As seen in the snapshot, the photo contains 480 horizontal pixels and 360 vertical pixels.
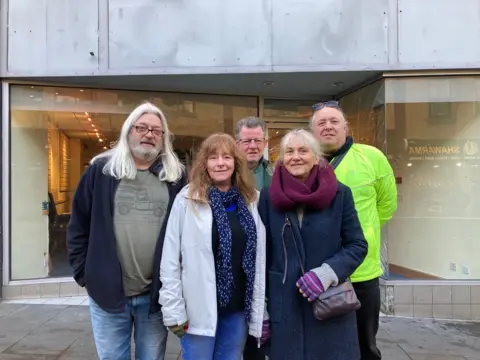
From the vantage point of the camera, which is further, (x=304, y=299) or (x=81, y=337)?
(x=81, y=337)

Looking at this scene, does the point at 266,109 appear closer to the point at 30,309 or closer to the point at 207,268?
the point at 30,309

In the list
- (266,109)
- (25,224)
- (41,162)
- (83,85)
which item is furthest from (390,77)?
(25,224)

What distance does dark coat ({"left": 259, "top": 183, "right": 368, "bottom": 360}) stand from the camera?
234 cm

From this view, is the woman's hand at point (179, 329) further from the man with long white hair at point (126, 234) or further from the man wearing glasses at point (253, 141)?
the man wearing glasses at point (253, 141)

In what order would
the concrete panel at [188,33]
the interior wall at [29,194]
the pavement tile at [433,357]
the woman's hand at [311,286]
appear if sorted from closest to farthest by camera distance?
the woman's hand at [311,286] → the pavement tile at [433,357] → the concrete panel at [188,33] → the interior wall at [29,194]

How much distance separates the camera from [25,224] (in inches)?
247

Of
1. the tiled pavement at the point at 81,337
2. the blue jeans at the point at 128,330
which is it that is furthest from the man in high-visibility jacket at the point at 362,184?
the tiled pavement at the point at 81,337

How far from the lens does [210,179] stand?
2.52 m

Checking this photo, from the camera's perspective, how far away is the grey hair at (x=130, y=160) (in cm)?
256

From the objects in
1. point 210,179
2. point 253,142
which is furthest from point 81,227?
point 253,142

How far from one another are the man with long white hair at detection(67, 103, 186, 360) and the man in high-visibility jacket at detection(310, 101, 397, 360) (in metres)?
1.00

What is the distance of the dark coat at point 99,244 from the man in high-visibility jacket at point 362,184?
107cm

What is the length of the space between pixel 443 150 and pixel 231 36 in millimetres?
3295

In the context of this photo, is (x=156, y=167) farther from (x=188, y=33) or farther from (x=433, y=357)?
(x=188, y=33)
